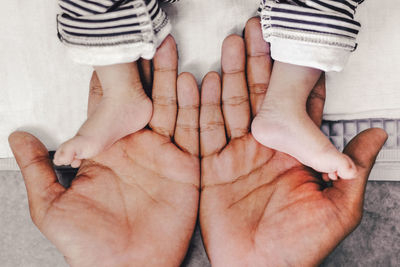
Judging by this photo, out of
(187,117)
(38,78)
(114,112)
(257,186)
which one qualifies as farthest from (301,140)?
(38,78)

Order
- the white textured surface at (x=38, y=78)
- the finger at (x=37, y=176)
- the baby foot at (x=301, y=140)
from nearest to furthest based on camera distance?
1. the baby foot at (x=301, y=140)
2. the finger at (x=37, y=176)
3. the white textured surface at (x=38, y=78)

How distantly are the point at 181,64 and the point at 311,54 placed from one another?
0.97 ft

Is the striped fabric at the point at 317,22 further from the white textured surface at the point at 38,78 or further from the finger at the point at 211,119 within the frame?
the white textured surface at the point at 38,78

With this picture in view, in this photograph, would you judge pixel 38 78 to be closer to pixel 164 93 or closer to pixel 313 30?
pixel 164 93

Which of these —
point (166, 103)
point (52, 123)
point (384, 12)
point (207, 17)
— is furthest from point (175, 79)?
point (384, 12)

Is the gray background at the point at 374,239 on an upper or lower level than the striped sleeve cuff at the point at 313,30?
lower

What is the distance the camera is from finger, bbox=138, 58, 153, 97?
745mm

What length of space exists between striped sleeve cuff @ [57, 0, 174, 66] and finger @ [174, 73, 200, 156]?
117mm

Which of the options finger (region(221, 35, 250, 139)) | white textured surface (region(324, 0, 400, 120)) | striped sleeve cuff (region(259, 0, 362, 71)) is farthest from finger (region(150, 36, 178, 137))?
white textured surface (region(324, 0, 400, 120))

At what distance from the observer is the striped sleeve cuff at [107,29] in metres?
0.61

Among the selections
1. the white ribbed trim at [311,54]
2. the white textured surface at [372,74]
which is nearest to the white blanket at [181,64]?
the white textured surface at [372,74]

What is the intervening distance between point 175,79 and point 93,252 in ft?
1.28

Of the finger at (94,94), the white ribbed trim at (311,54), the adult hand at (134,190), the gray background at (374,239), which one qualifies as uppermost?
the white ribbed trim at (311,54)

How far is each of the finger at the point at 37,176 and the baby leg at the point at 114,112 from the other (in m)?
0.09
